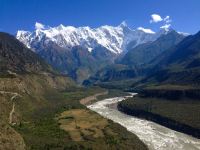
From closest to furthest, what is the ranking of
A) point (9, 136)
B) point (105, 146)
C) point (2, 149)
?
1. point (2, 149)
2. point (9, 136)
3. point (105, 146)

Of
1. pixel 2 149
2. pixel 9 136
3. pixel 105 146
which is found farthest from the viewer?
pixel 105 146

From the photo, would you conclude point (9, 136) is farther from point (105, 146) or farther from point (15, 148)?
point (105, 146)

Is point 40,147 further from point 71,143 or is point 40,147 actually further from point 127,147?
point 127,147

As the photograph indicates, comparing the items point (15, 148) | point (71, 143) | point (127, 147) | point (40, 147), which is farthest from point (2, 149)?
point (127, 147)

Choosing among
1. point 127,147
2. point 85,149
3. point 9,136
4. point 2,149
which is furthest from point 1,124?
point 127,147

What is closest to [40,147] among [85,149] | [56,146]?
[56,146]

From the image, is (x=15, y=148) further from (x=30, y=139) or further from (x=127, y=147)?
(x=127, y=147)

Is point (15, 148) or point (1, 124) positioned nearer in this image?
point (15, 148)
